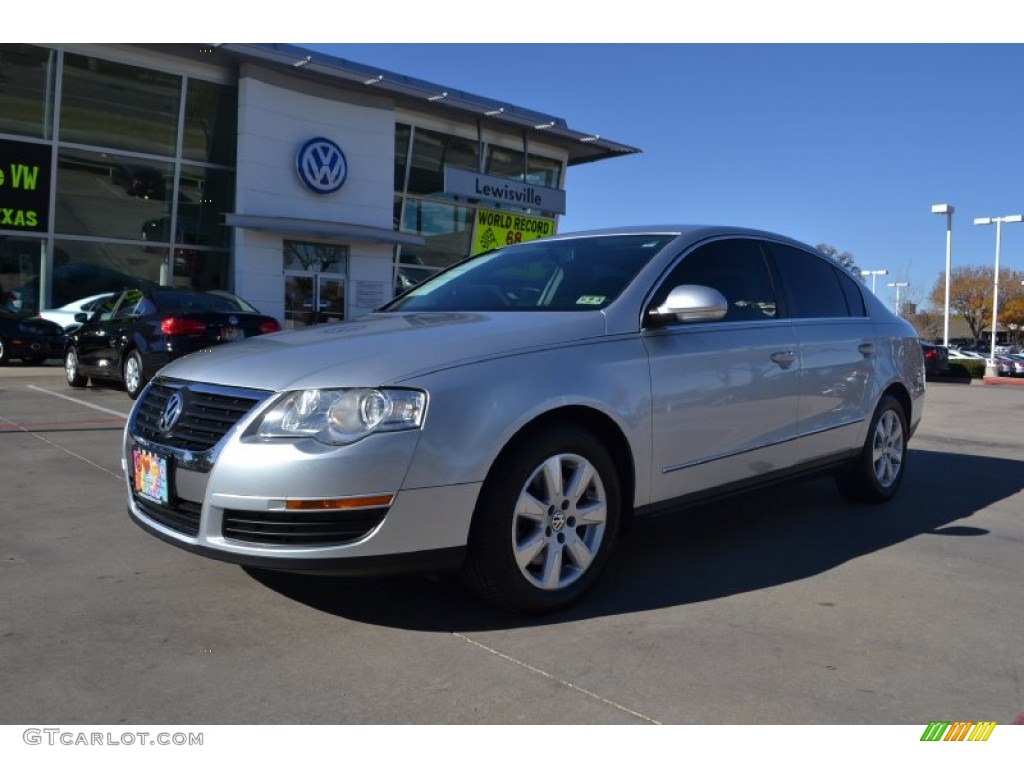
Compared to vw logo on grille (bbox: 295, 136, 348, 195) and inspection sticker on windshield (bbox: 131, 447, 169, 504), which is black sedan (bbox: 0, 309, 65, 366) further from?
inspection sticker on windshield (bbox: 131, 447, 169, 504)

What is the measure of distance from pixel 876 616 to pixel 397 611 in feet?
6.31

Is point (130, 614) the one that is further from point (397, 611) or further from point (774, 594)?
point (774, 594)

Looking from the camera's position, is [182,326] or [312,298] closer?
[182,326]

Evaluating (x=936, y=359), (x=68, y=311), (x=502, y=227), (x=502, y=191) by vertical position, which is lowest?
(x=68, y=311)

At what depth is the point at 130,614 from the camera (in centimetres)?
349

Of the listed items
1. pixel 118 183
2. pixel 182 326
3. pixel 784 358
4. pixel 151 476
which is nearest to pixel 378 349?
pixel 151 476

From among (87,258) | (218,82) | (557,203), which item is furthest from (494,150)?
(87,258)

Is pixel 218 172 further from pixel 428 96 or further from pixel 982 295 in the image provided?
pixel 982 295

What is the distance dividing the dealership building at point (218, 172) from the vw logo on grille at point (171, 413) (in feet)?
45.9

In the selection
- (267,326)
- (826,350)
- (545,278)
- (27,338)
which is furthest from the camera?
(27,338)

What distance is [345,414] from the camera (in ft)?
10.2

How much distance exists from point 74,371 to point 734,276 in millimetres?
10046

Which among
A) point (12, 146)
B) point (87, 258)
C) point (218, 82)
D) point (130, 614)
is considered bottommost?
point (130, 614)

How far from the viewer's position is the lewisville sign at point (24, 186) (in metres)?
17.5
